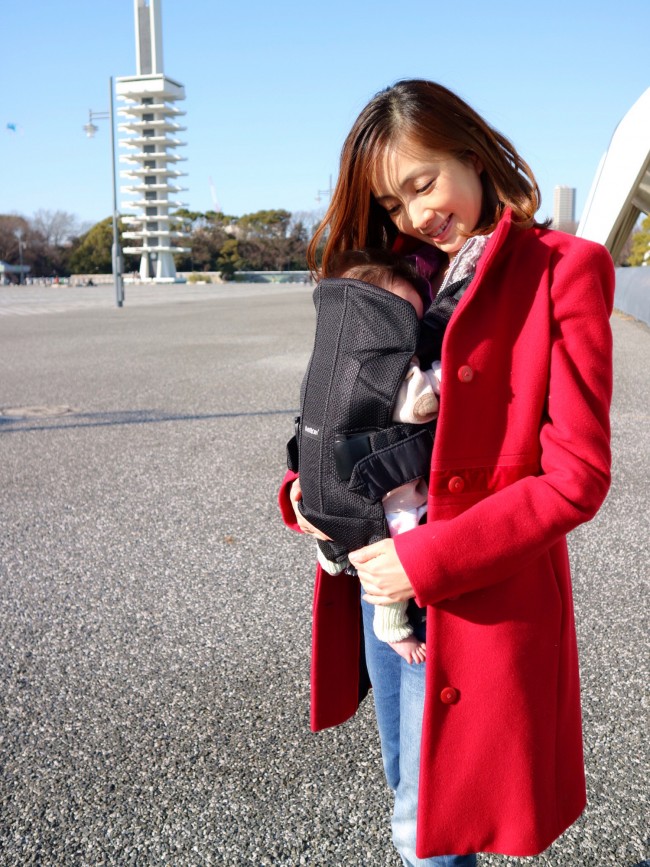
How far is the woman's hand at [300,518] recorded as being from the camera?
1613 mm

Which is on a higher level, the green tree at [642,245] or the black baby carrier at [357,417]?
the black baby carrier at [357,417]

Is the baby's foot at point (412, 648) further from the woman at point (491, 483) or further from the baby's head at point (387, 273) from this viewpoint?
the baby's head at point (387, 273)

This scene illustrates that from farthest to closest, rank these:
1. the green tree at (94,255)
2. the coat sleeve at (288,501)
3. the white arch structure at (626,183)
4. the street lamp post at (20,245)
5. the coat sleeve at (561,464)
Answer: the green tree at (94,255)
the street lamp post at (20,245)
the white arch structure at (626,183)
the coat sleeve at (288,501)
the coat sleeve at (561,464)

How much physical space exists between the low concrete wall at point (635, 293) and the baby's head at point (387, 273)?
13.2m

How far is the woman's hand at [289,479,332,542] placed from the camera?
1.61 m

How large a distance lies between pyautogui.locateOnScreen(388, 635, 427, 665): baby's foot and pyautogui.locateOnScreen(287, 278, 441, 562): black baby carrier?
0.61 ft

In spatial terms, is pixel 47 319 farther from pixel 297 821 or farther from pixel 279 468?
pixel 297 821

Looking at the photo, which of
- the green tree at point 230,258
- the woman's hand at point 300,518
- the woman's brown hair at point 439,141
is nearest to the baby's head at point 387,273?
the woman's brown hair at point 439,141

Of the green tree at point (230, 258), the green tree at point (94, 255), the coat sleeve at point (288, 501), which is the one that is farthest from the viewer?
the green tree at point (94, 255)

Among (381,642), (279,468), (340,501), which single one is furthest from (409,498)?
(279,468)

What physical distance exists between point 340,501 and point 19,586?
2.95 m

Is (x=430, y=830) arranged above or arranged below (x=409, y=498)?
below

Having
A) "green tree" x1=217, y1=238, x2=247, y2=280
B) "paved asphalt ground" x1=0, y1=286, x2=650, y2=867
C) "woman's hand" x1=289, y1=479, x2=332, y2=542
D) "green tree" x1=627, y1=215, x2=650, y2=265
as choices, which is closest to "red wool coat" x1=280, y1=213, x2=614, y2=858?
"woman's hand" x1=289, y1=479, x2=332, y2=542

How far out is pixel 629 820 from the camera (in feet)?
7.74
